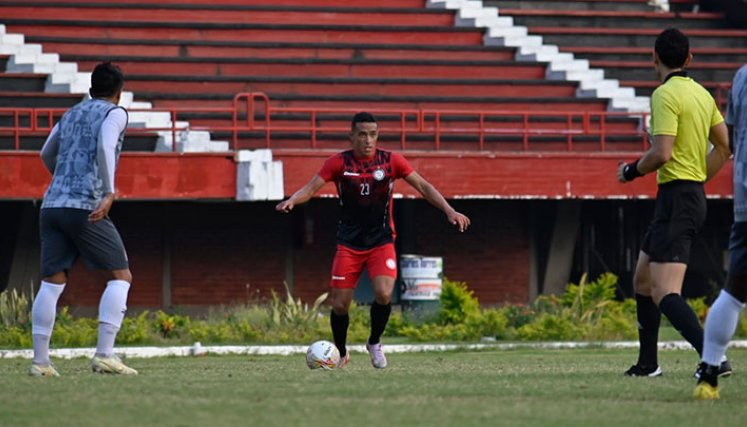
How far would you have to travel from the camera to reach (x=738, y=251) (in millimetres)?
9570

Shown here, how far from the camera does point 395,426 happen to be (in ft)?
27.6

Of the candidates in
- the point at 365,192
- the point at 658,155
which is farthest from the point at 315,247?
the point at 658,155

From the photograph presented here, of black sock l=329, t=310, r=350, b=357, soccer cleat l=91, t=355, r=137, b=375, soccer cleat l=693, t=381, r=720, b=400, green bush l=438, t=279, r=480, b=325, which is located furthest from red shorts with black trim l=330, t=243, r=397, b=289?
green bush l=438, t=279, r=480, b=325

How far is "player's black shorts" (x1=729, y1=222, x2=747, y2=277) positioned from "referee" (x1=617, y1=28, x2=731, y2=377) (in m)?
1.45

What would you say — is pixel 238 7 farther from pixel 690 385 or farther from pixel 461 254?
pixel 690 385

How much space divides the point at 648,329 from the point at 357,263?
2.76 m

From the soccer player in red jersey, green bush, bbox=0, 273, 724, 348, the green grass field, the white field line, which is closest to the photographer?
the green grass field

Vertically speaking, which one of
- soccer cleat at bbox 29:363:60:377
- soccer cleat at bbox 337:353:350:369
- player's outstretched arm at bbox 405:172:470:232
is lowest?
soccer cleat at bbox 337:353:350:369

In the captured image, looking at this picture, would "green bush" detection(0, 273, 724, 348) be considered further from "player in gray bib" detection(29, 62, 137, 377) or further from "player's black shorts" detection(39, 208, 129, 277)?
"player's black shorts" detection(39, 208, 129, 277)

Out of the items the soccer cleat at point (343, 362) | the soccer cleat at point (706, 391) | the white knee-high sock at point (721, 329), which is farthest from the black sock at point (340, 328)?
the white knee-high sock at point (721, 329)

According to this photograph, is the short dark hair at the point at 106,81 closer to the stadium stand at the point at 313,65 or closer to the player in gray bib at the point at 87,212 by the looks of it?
the player in gray bib at the point at 87,212

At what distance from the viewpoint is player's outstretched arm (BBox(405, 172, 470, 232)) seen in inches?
526

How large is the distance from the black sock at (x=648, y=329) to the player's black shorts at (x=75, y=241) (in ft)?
12.2

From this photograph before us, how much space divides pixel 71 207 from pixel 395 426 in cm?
404
